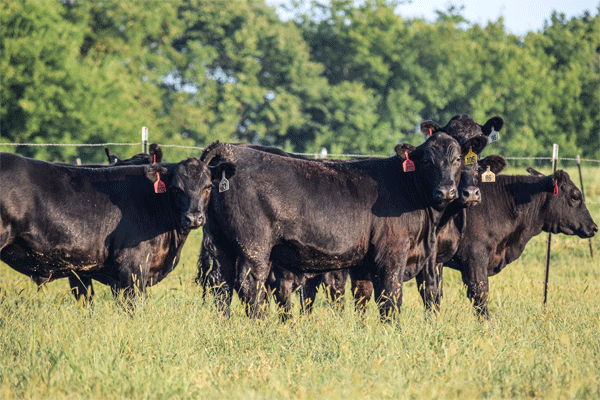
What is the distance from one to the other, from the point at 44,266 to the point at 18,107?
18508 millimetres

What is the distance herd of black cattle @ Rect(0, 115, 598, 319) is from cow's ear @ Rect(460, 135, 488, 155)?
24mm

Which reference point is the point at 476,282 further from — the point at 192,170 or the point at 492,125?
the point at 192,170

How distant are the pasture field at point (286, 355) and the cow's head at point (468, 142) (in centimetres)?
113

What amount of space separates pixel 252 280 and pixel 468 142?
2766 millimetres

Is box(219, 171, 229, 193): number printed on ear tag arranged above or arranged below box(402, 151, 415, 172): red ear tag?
below

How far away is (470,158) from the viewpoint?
23.1 feet

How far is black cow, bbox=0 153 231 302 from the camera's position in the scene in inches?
229

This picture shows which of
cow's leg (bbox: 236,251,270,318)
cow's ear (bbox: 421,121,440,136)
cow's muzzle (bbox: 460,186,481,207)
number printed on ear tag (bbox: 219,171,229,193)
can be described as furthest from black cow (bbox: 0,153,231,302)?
cow's ear (bbox: 421,121,440,136)

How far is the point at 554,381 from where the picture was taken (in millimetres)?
4324

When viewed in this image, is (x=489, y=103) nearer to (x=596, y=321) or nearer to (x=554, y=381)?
(x=596, y=321)

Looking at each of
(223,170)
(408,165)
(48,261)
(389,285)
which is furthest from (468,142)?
(48,261)

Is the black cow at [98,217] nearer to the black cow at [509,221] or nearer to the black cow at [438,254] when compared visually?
the black cow at [438,254]

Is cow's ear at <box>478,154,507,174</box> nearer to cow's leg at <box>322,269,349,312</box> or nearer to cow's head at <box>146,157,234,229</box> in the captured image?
cow's leg at <box>322,269,349,312</box>

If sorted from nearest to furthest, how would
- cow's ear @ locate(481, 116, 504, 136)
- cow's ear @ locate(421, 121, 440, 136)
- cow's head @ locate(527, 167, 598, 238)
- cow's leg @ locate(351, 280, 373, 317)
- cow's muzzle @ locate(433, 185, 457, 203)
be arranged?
cow's muzzle @ locate(433, 185, 457, 203) → cow's leg @ locate(351, 280, 373, 317) → cow's ear @ locate(421, 121, 440, 136) → cow's ear @ locate(481, 116, 504, 136) → cow's head @ locate(527, 167, 598, 238)
